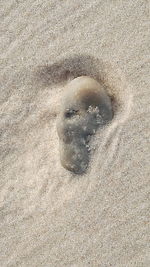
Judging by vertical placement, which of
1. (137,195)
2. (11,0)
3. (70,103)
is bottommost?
(137,195)

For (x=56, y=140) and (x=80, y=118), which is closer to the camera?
(x=80, y=118)

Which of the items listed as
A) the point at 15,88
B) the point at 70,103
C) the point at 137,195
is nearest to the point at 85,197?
the point at 137,195

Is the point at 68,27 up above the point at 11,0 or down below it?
below

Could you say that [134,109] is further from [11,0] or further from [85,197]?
[11,0]

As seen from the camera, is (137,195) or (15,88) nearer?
(137,195)
